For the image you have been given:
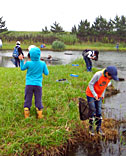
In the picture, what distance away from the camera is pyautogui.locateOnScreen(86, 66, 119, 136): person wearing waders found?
12.4 feet

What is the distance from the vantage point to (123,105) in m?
6.46

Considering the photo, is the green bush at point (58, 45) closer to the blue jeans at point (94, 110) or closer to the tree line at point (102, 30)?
the tree line at point (102, 30)

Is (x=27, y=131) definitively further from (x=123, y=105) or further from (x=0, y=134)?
(x=123, y=105)

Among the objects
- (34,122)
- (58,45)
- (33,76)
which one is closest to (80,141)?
(34,122)

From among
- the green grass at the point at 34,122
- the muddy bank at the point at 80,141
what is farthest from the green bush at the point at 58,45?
the muddy bank at the point at 80,141

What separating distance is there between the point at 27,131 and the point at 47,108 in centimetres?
109

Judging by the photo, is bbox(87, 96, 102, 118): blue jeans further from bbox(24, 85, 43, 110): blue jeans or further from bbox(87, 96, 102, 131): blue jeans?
bbox(24, 85, 43, 110): blue jeans

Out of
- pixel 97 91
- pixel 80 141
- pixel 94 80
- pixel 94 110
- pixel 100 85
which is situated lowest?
pixel 80 141

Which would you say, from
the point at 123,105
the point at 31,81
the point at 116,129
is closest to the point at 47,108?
the point at 31,81

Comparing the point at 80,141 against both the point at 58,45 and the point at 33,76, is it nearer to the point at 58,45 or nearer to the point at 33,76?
the point at 33,76

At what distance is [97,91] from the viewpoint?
4051 mm

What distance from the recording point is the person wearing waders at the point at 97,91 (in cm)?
377

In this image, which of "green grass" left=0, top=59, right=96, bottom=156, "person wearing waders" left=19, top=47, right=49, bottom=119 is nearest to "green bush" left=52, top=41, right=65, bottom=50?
"green grass" left=0, top=59, right=96, bottom=156

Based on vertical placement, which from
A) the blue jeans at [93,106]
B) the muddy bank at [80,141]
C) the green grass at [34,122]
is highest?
the blue jeans at [93,106]
